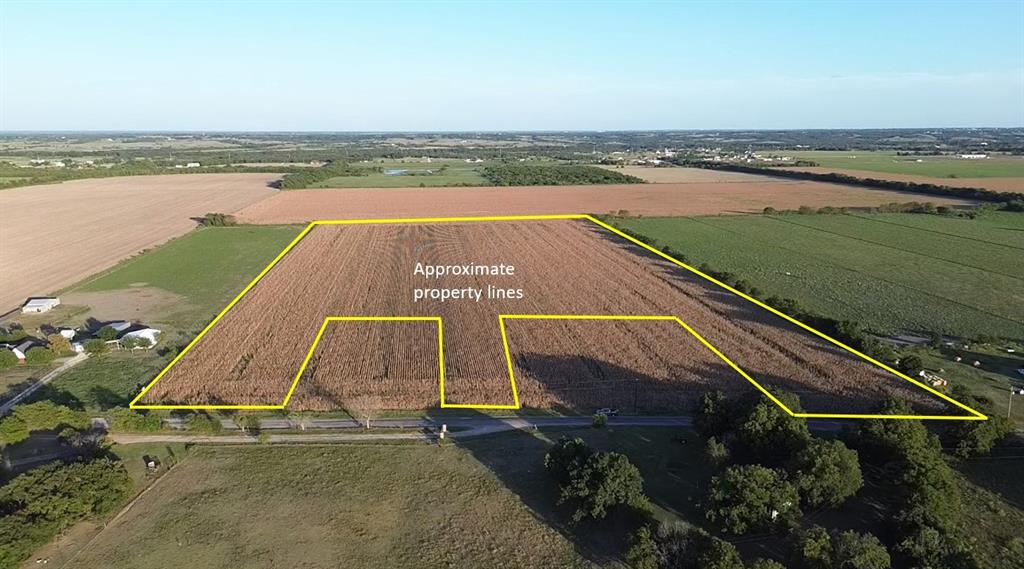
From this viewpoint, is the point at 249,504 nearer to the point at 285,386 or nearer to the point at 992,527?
the point at 285,386

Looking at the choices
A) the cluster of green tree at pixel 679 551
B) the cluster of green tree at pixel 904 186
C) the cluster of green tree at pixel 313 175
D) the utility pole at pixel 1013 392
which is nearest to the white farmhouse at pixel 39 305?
the cluster of green tree at pixel 679 551

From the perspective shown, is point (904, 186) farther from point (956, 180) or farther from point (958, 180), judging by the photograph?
point (958, 180)

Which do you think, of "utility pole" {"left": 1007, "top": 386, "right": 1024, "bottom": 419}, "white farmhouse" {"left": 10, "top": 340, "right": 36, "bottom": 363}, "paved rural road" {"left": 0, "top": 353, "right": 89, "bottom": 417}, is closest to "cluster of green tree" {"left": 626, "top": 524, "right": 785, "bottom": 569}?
"utility pole" {"left": 1007, "top": 386, "right": 1024, "bottom": 419}

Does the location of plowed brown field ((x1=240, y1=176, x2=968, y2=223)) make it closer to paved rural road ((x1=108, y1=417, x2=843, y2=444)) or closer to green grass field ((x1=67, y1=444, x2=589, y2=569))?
paved rural road ((x1=108, y1=417, x2=843, y2=444))

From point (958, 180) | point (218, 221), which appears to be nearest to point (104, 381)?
point (218, 221)

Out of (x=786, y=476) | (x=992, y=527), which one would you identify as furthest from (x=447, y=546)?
A: (x=992, y=527)

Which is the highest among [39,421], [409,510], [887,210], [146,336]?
[887,210]
